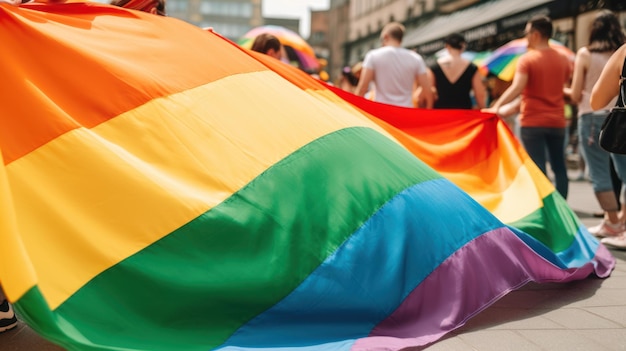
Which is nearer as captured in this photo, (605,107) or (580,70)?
(605,107)

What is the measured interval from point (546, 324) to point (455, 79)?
382 cm

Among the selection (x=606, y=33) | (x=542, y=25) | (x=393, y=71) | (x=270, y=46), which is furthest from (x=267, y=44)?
(x=606, y=33)

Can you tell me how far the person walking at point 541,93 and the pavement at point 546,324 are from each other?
2190mm

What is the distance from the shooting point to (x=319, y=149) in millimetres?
3520

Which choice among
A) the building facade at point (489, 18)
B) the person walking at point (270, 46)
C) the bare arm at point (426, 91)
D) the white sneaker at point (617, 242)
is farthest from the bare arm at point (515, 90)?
the building facade at point (489, 18)

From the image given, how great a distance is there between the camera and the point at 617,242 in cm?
570

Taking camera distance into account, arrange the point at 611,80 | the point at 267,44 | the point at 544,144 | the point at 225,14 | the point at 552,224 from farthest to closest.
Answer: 1. the point at 225,14
2. the point at 544,144
3. the point at 267,44
4. the point at 552,224
5. the point at 611,80

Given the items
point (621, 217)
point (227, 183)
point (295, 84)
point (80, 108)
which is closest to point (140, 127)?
point (80, 108)

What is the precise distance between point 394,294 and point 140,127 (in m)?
1.31

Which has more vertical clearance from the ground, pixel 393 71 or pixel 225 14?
pixel 393 71

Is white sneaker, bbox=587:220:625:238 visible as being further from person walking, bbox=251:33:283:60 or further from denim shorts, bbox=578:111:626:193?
person walking, bbox=251:33:283:60

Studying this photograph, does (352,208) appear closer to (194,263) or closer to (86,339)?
(194,263)

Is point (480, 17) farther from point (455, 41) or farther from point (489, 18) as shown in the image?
point (455, 41)

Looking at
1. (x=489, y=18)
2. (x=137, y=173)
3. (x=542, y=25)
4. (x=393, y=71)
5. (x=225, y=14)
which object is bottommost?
(x=225, y=14)
